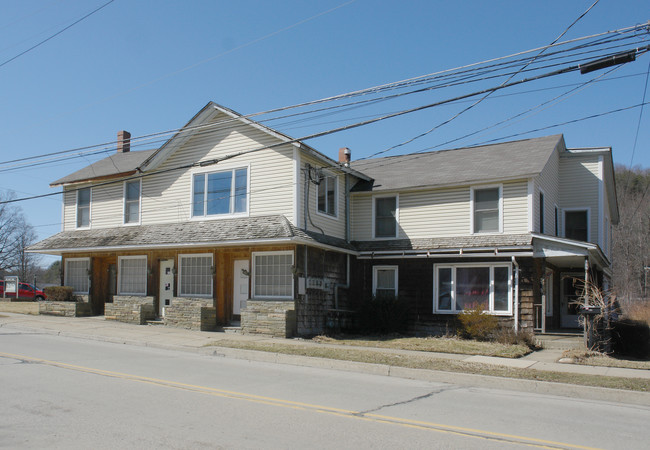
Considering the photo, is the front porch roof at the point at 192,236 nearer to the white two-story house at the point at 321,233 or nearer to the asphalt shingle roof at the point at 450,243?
the white two-story house at the point at 321,233

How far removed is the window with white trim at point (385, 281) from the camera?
20031mm

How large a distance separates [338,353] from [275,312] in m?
4.37

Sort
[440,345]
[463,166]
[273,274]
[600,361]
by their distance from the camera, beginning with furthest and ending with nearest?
[463,166] < [273,274] < [440,345] < [600,361]

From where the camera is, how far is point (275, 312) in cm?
1708

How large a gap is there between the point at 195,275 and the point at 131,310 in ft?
8.99

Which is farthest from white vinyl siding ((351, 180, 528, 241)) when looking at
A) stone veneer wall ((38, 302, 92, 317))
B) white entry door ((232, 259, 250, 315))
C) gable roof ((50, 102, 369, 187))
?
stone veneer wall ((38, 302, 92, 317))

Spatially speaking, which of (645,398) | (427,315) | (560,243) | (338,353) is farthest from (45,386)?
(560,243)

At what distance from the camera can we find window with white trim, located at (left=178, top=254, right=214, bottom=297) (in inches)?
770

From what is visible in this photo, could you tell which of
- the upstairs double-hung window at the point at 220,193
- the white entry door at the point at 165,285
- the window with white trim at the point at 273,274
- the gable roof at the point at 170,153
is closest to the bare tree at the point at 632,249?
the window with white trim at the point at 273,274

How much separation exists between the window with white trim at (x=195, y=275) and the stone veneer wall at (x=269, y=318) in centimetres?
239

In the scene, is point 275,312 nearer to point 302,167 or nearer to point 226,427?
point 302,167

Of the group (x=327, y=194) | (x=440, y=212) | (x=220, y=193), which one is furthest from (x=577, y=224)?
(x=220, y=193)

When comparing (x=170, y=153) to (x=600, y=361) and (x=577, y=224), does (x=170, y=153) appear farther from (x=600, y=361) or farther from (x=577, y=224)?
(x=577, y=224)

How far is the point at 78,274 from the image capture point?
23234 mm
